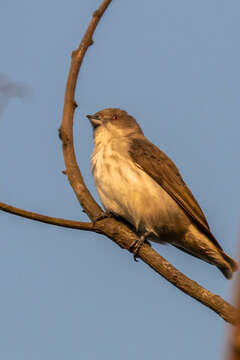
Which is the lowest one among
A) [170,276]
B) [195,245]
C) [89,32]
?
[170,276]

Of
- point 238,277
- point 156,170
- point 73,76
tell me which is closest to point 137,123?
point 156,170

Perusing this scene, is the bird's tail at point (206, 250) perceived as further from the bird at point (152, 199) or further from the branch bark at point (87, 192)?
the branch bark at point (87, 192)

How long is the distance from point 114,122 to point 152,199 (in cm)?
195

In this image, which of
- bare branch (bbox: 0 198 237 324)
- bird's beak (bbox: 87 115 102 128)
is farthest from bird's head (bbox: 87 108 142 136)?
bare branch (bbox: 0 198 237 324)

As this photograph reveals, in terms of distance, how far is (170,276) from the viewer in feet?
12.8

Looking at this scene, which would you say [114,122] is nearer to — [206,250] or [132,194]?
[132,194]

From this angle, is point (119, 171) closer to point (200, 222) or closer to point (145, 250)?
point (200, 222)

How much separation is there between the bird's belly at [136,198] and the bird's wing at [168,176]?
85 mm

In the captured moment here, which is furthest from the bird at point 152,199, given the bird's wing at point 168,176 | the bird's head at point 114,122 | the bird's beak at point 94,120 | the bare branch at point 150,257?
the bare branch at point 150,257

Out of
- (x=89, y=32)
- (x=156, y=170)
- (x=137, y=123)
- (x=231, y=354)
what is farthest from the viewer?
(x=137, y=123)

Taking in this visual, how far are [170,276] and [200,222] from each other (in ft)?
7.83

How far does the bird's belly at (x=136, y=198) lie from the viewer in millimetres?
5984

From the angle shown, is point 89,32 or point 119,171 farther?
point 119,171

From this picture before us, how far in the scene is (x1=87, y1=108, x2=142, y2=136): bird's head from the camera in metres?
7.44
